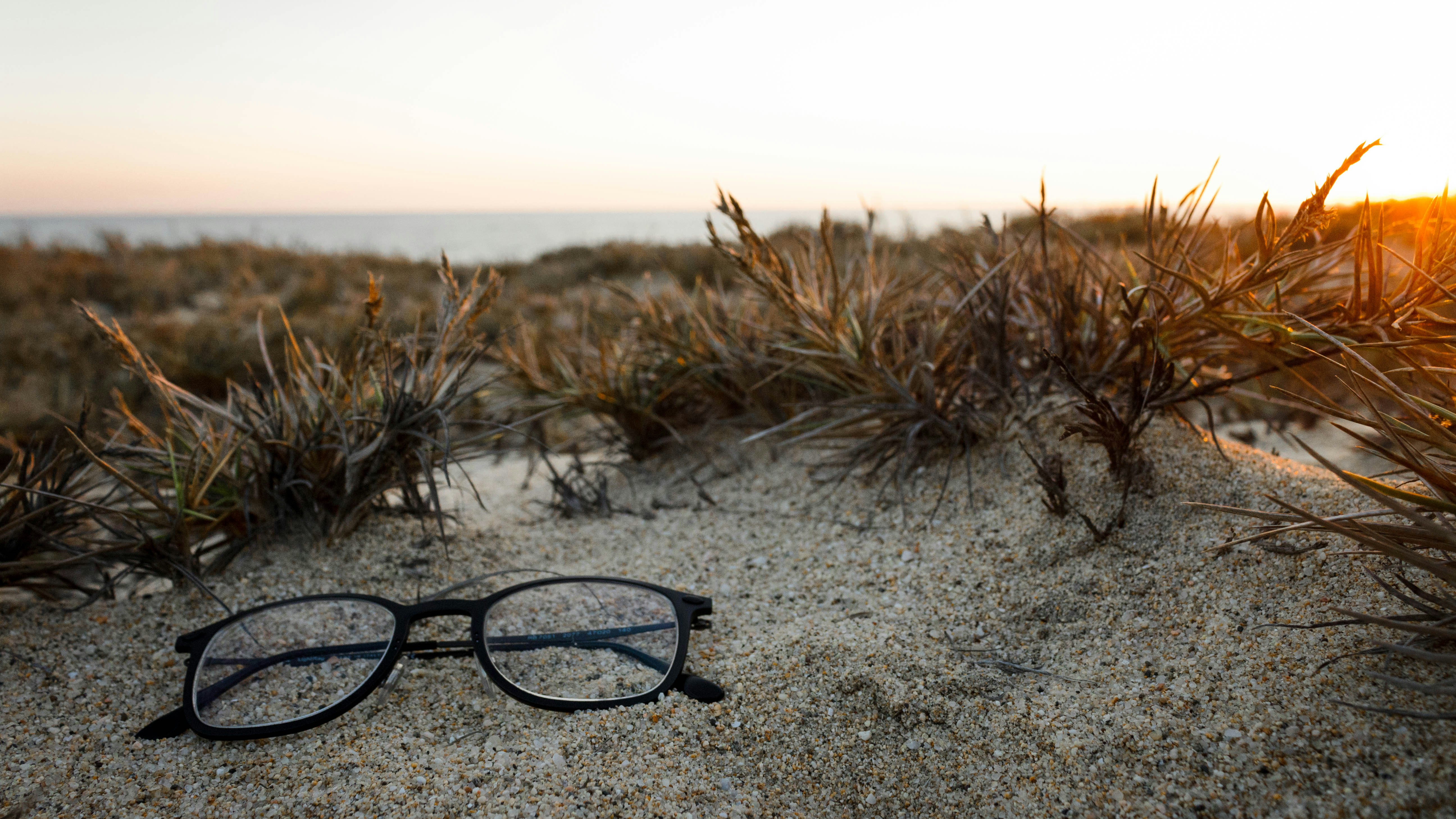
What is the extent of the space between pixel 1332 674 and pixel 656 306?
2.20m

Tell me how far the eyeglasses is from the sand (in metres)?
0.04

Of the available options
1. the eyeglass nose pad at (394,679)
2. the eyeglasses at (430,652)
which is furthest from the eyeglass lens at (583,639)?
the eyeglass nose pad at (394,679)

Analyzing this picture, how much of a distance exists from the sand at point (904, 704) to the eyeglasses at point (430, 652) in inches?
1.6

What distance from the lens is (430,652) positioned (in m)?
1.50

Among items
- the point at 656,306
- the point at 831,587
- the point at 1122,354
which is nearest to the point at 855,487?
the point at 831,587

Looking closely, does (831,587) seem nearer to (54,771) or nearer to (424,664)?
(424,664)

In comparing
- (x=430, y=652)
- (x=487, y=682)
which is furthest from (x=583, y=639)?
(x=430, y=652)

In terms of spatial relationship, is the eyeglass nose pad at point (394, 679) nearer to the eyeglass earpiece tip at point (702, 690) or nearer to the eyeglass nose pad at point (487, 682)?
the eyeglass nose pad at point (487, 682)

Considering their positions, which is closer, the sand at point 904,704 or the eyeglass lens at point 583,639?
the sand at point 904,704

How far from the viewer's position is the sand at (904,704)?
994 millimetres

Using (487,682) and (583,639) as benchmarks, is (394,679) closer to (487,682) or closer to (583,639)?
(487,682)

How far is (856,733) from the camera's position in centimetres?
122

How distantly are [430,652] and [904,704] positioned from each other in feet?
3.24

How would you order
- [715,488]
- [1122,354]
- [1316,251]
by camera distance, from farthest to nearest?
[715,488]
[1122,354]
[1316,251]
